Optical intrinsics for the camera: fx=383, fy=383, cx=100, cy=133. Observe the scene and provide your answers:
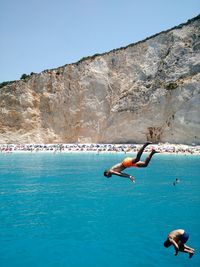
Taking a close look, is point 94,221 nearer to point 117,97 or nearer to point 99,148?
point 99,148

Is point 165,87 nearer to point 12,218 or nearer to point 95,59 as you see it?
point 95,59

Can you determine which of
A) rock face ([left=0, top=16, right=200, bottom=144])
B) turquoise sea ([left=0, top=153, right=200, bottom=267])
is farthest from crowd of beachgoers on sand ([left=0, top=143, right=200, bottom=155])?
turquoise sea ([left=0, top=153, right=200, bottom=267])

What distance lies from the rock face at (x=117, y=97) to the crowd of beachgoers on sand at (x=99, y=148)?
11.2ft

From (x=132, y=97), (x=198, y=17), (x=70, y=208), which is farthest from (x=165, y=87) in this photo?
(x=70, y=208)

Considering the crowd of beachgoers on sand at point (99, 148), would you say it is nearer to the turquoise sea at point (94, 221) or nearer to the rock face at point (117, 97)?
the rock face at point (117, 97)

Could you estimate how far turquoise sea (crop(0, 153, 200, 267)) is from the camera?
14.8 m

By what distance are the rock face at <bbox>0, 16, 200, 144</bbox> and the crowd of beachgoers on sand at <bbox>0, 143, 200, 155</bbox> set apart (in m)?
3.41

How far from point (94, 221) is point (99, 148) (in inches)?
1986

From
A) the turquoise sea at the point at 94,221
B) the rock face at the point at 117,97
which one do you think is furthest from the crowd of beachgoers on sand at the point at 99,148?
the turquoise sea at the point at 94,221

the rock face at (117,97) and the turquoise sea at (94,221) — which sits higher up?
the rock face at (117,97)

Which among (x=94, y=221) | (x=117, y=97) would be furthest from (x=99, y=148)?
(x=94, y=221)

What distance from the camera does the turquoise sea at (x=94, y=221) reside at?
14.8 metres

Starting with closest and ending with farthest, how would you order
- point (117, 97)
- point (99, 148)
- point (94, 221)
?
1. point (94, 221)
2. point (99, 148)
3. point (117, 97)

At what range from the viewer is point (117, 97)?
3081 inches
